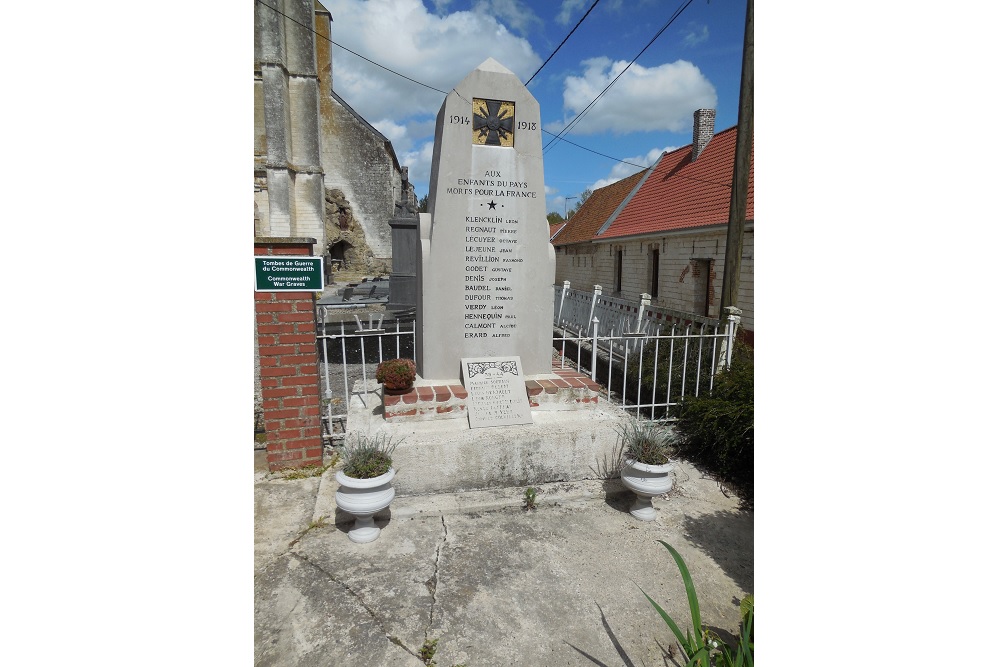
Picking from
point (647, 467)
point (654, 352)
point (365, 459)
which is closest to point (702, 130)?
point (654, 352)

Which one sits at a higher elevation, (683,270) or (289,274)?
(683,270)

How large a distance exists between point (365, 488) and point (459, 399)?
3.54ft

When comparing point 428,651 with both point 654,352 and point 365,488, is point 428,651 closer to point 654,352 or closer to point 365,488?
point 365,488

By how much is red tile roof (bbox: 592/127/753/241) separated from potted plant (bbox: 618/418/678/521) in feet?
21.8

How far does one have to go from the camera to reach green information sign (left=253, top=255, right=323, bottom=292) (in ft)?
11.7

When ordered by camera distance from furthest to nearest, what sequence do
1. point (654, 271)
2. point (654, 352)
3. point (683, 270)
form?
point (654, 271), point (683, 270), point (654, 352)

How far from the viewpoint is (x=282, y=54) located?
18.6 metres

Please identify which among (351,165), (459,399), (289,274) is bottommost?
(459,399)

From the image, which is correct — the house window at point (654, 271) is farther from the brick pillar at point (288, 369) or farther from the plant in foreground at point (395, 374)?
the brick pillar at point (288, 369)

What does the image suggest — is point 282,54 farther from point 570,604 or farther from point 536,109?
point 570,604

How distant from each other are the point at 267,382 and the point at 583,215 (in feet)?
64.5

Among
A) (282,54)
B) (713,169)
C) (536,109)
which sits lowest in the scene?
(536,109)

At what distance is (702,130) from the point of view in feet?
45.2

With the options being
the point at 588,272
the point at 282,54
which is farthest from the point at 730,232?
the point at 282,54
